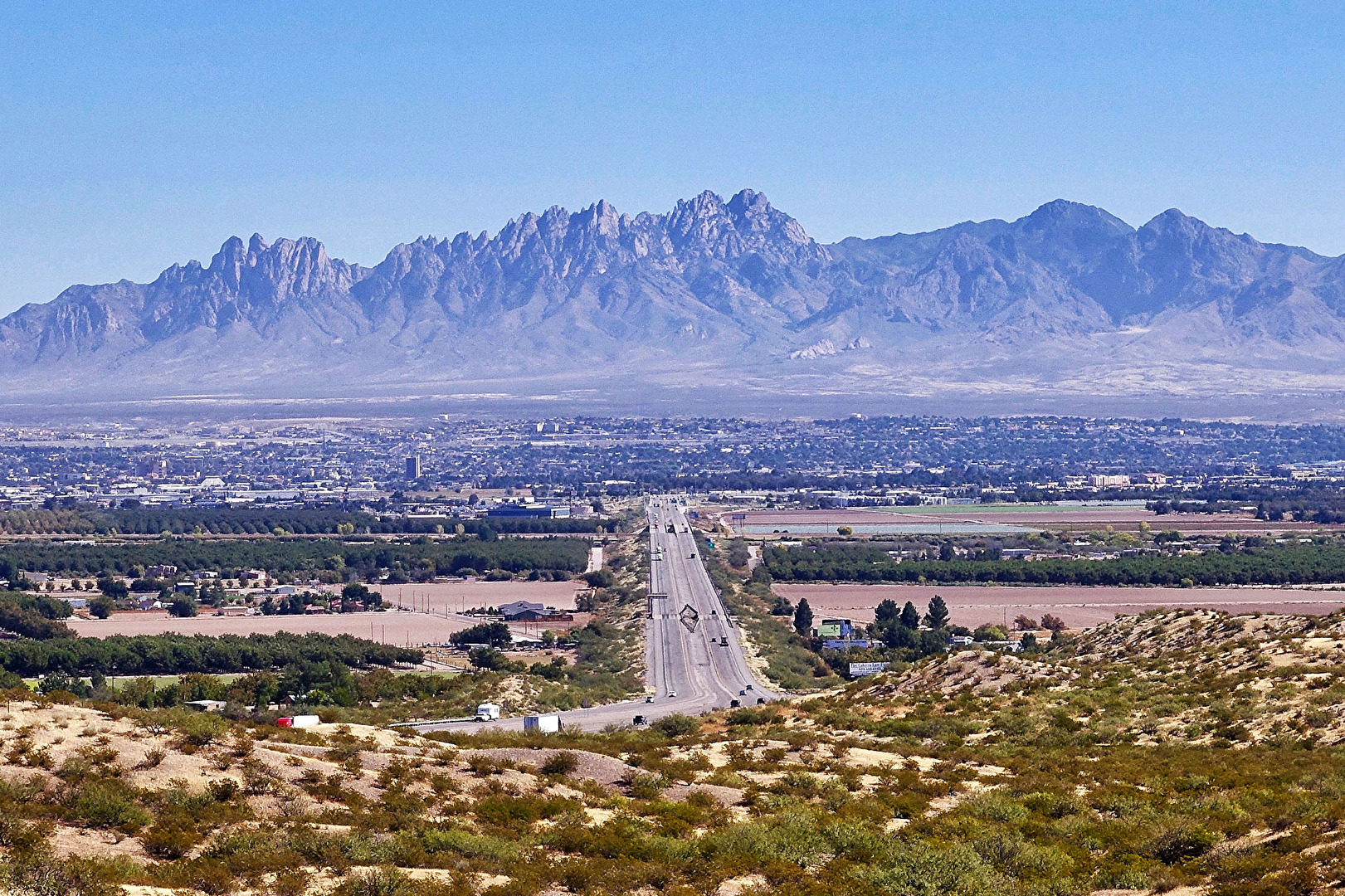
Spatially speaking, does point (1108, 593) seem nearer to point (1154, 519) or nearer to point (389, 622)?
point (389, 622)

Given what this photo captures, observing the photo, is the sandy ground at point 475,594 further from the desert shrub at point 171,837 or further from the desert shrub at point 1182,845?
the desert shrub at point 1182,845

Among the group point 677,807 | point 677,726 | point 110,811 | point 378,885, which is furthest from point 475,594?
point 378,885

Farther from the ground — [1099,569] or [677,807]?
[677,807]

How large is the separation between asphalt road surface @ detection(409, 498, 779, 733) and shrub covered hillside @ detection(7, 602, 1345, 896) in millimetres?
9008

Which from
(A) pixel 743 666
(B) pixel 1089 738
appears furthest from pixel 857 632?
(B) pixel 1089 738

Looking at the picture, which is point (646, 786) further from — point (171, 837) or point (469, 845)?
point (171, 837)

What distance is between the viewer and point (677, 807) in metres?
23.3

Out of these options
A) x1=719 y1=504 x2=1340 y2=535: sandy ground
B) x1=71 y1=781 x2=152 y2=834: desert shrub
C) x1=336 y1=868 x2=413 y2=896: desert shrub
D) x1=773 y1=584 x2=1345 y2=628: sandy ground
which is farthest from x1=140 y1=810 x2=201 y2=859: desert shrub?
x1=719 y1=504 x2=1340 y2=535: sandy ground

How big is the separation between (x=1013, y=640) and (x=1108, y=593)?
81.5 ft

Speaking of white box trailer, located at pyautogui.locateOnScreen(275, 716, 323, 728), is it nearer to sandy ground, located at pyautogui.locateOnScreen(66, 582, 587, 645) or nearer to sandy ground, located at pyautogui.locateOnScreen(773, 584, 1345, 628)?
sandy ground, located at pyautogui.locateOnScreen(66, 582, 587, 645)

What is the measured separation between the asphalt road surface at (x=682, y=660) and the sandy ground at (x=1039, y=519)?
1689 inches

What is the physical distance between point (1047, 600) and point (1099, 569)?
11.0 meters

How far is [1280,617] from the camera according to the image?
45.5 metres

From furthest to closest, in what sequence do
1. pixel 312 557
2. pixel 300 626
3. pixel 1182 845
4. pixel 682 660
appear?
pixel 312 557, pixel 300 626, pixel 682 660, pixel 1182 845
